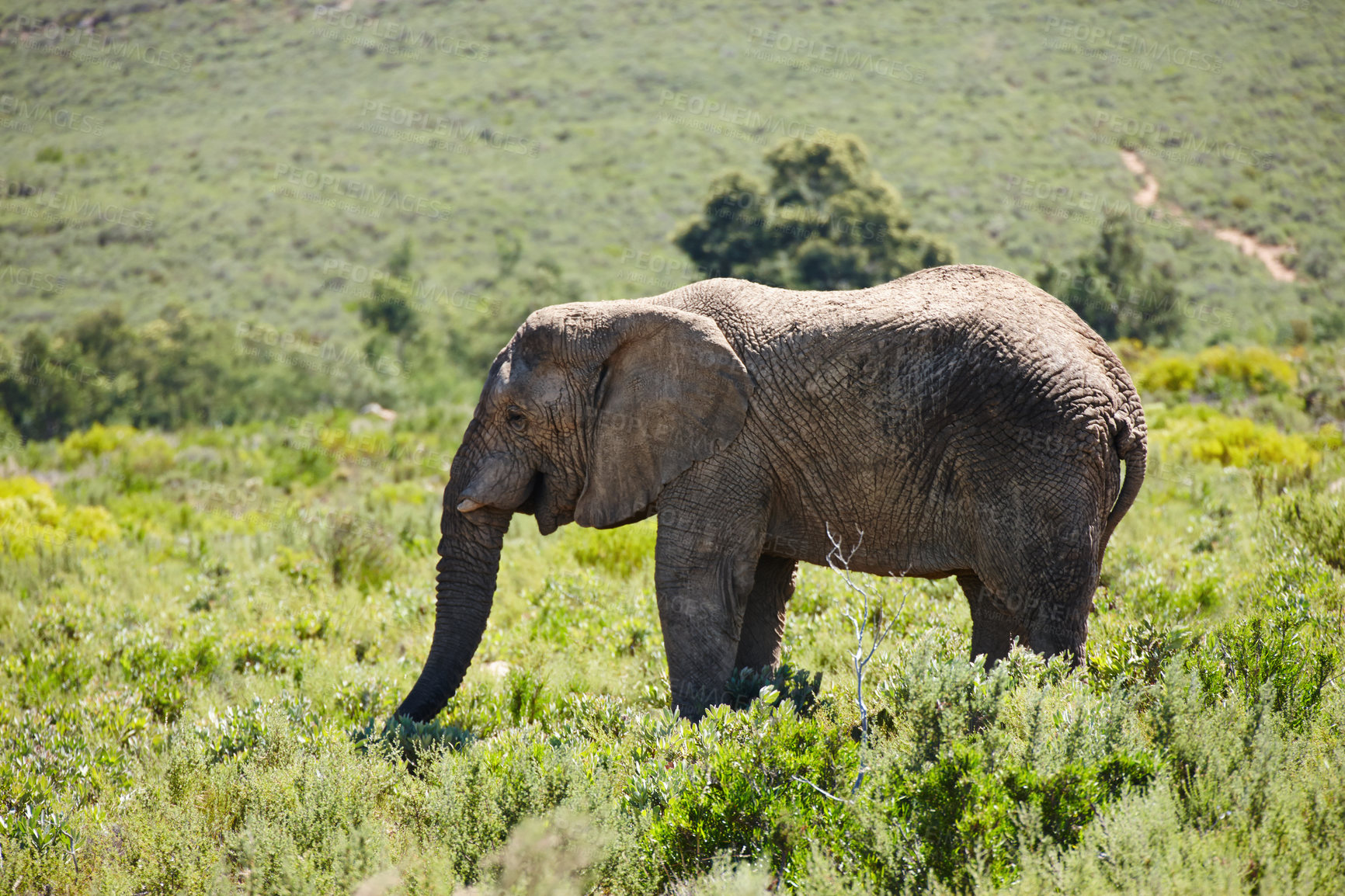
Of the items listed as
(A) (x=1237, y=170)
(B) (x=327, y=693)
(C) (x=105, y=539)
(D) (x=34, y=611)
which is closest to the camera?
(B) (x=327, y=693)

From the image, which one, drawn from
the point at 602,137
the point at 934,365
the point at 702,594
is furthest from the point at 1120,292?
the point at 602,137

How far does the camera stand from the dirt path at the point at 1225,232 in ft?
122

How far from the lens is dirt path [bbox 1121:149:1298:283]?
37062mm

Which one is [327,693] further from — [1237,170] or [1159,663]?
[1237,170]

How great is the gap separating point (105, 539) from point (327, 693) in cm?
789

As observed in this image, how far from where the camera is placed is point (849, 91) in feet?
180

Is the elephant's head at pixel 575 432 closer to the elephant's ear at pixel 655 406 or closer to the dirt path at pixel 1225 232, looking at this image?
the elephant's ear at pixel 655 406

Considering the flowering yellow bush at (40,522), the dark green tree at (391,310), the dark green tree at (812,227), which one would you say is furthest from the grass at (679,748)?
the dark green tree at (391,310)

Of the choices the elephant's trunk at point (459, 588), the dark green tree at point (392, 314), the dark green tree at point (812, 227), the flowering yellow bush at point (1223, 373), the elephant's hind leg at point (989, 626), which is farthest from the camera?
the dark green tree at point (392, 314)

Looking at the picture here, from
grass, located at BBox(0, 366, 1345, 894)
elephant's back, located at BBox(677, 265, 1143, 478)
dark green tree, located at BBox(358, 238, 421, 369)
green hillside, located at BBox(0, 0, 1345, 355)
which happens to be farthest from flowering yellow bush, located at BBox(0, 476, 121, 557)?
green hillside, located at BBox(0, 0, 1345, 355)

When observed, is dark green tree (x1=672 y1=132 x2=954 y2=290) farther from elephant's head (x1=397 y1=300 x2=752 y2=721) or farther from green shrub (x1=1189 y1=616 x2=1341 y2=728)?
green shrub (x1=1189 y1=616 x2=1341 y2=728)

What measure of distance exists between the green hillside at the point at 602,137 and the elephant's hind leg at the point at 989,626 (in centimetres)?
2695

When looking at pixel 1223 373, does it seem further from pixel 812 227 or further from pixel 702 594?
pixel 702 594

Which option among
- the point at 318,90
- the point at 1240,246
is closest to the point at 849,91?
the point at 1240,246
